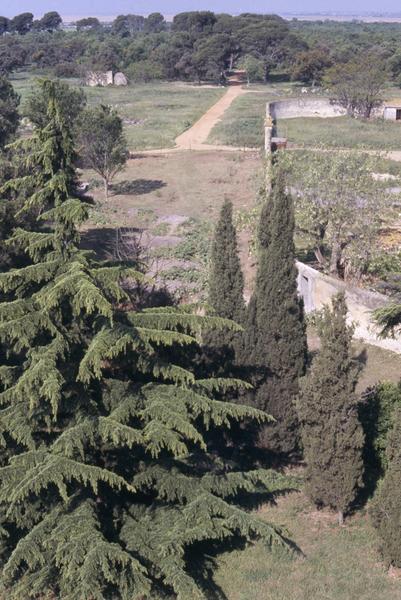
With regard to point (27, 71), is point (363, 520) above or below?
below

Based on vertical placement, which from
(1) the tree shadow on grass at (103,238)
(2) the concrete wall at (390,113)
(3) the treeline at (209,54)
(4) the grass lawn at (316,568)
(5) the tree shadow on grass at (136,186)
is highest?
(3) the treeline at (209,54)

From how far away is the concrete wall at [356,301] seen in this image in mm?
19844

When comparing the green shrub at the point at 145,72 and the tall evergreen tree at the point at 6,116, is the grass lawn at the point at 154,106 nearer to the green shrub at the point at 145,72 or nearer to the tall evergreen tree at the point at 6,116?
the green shrub at the point at 145,72

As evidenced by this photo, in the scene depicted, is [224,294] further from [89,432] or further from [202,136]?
[202,136]

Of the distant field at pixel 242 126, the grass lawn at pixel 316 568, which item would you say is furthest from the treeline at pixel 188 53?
the grass lawn at pixel 316 568

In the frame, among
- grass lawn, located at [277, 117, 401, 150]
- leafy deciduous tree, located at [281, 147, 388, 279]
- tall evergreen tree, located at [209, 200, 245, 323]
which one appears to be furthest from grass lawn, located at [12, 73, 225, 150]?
tall evergreen tree, located at [209, 200, 245, 323]

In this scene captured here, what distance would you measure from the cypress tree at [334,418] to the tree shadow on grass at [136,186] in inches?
1099

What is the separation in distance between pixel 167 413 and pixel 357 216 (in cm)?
1389

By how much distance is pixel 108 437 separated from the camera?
35.8ft

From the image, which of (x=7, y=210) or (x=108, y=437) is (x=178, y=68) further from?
(x=108, y=437)

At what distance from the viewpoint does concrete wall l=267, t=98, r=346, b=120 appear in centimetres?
6372

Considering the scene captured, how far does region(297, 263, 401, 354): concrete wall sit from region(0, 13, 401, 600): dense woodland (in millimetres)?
5403

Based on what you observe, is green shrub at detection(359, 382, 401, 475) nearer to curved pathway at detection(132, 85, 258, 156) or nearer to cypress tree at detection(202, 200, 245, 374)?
cypress tree at detection(202, 200, 245, 374)

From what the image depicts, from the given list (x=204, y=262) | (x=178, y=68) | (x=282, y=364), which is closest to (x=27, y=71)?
(x=178, y=68)
